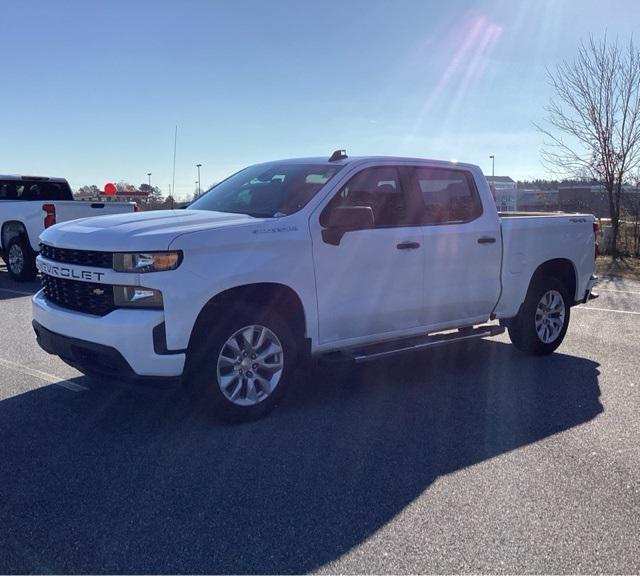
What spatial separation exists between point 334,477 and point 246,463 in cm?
58

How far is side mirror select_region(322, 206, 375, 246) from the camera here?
5.01m

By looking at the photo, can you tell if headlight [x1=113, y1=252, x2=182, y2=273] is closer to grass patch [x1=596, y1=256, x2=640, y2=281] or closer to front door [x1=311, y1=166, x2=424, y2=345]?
front door [x1=311, y1=166, x2=424, y2=345]

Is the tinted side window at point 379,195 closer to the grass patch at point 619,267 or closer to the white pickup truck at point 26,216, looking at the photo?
the white pickup truck at point 26,216

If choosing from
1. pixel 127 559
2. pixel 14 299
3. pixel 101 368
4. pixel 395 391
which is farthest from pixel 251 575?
pixel 14 299

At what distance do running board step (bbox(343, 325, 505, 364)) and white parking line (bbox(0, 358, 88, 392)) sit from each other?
2.32 m

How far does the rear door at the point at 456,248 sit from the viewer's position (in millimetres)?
5875

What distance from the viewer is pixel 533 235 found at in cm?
672

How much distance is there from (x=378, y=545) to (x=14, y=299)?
899 cm

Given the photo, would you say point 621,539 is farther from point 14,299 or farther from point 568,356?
point 14,299

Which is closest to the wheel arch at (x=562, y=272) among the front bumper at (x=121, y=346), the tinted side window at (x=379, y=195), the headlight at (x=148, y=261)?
Result: the tinted side window at (x=379, y=195)

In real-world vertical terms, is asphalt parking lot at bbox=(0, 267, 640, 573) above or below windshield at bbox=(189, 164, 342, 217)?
below

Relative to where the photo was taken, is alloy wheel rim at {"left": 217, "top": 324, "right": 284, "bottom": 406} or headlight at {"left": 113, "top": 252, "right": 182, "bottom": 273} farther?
alloy wheel rim at {"left": 217, "top": 324, "right": 284, "bottom": 406}

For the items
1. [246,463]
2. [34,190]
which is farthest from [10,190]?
[246,463]

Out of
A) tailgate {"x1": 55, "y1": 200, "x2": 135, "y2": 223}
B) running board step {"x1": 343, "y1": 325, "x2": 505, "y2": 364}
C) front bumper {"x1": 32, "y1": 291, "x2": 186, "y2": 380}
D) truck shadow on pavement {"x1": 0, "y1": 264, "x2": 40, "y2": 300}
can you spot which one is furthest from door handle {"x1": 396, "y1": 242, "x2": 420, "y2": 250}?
tailgate {"x1": 55, "y1": 200, "x2": 135, "y2": 223}
